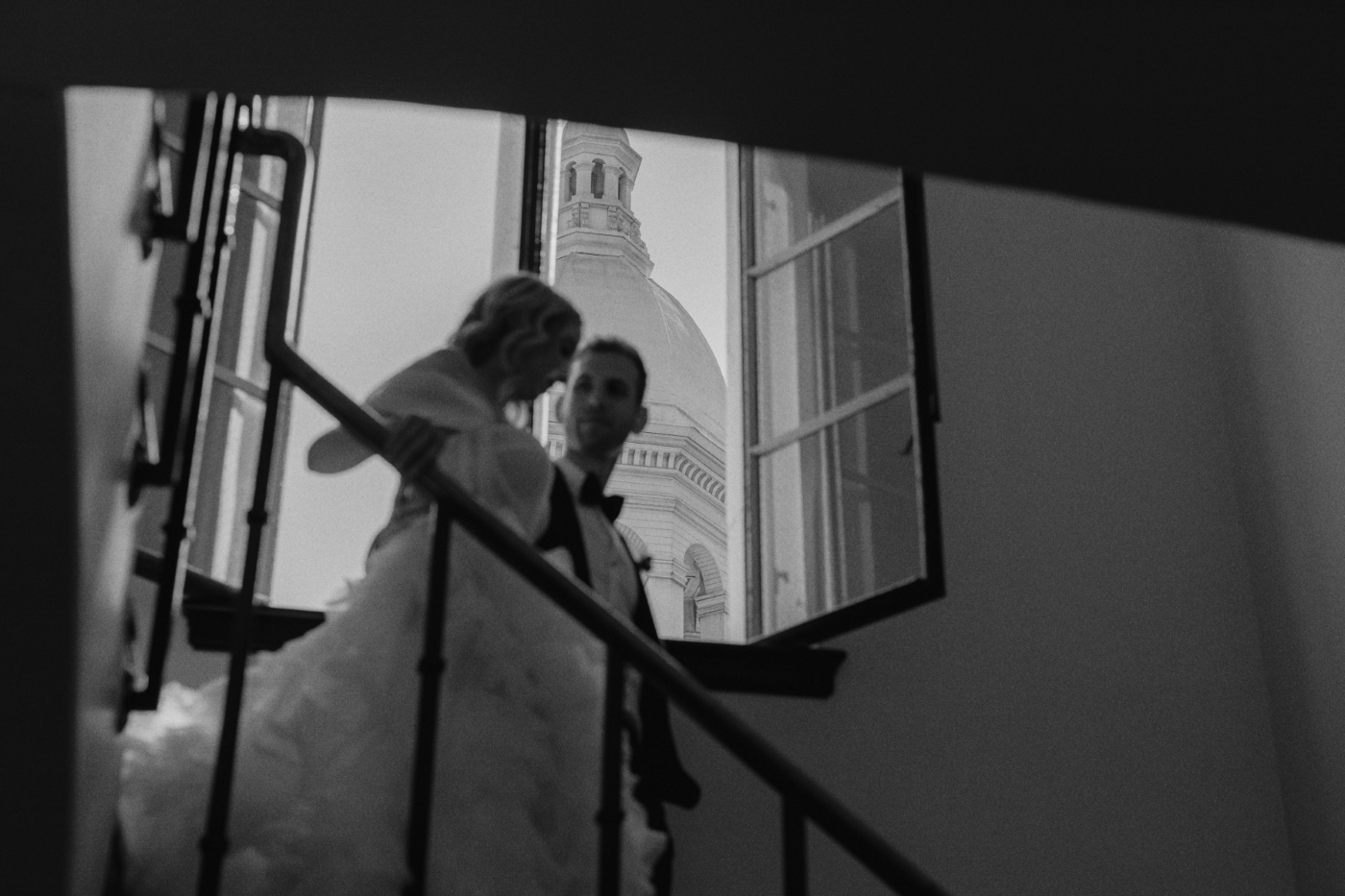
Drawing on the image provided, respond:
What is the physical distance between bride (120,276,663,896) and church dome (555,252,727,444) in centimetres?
2287

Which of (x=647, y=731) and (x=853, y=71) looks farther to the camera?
(x=647, y=731)

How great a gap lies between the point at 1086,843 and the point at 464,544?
7.18ft

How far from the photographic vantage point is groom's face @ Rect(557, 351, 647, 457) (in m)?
3.54

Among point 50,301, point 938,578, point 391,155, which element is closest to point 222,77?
point 50,301

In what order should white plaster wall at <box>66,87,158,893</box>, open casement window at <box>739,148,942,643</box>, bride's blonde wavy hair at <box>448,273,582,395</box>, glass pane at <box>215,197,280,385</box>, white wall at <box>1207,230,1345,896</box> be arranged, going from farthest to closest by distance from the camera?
1. white wall at <box>1207,230,1345,896</box>
2. glass pane at <box>215,197,280,385</box>
3. open casement window at <box>739,148,942,643</box>
4. bride's blonde wavy hair at <box>448,273,582,395</box>
5. white plaster wall at <box>66,87,158,893</box>

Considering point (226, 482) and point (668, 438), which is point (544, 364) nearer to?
point (226, 482)

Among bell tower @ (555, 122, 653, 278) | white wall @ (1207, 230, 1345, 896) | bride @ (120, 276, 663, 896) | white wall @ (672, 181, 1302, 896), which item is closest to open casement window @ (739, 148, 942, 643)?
white wall @ (672, 181, 1302, 896)

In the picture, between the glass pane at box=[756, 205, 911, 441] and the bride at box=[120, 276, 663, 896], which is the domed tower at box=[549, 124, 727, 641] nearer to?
the glass pane at box=[756, 205, 911, 441]

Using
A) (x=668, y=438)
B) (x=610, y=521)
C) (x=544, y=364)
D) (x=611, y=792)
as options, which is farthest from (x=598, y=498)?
(x=668, y=438)

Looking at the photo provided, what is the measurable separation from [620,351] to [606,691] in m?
1.28

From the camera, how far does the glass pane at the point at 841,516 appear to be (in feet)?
13.3

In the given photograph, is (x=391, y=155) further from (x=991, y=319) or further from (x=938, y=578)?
(x=938, y=578)

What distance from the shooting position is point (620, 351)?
355 cm

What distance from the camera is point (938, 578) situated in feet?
12.3
